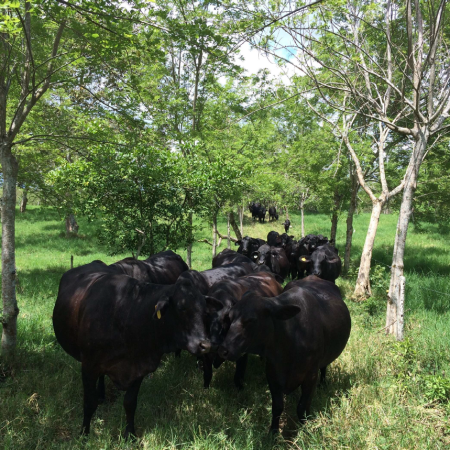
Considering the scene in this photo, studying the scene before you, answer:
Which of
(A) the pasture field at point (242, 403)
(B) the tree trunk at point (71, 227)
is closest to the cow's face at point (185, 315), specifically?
(A) the pasture field at point (242, 403)

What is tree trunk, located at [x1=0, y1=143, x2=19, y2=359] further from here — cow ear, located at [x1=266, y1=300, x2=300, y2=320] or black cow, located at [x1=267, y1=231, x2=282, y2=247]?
black cow, located at [x1=267, y1=231, x2=282, y2=247]

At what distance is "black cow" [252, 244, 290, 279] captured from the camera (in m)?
10.7

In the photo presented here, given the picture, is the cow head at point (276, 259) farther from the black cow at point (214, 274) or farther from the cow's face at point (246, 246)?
the black cow at point (214, 274)

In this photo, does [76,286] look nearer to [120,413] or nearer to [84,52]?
[120,413]

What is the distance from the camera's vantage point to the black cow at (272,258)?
10.7m

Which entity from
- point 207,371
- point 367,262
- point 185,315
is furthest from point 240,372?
point 367,262

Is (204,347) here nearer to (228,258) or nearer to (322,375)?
(322,375)

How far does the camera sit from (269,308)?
142 inches

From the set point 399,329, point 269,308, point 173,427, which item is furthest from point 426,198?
point 173,427

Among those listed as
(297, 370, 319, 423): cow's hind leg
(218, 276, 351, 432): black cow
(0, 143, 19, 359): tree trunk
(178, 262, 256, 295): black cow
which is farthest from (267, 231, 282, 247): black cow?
(0, 143, 19, 359): tree trunk

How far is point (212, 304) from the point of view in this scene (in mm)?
4125

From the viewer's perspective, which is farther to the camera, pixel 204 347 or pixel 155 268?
pixel 155 268

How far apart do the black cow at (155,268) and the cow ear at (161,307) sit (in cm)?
218

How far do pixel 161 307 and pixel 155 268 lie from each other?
10.3 ft
